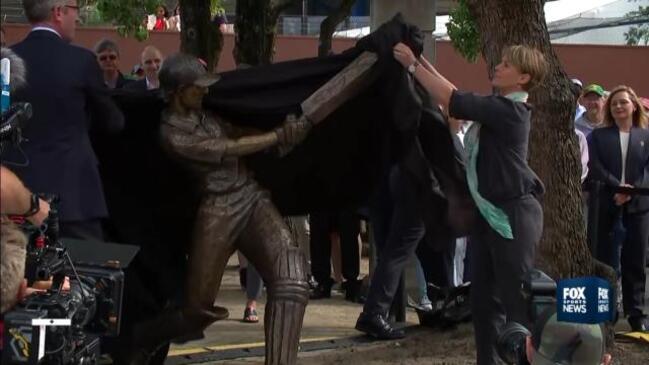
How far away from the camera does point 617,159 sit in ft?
32.7

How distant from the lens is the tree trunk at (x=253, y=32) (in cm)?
1171

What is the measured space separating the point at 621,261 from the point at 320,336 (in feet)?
8.01

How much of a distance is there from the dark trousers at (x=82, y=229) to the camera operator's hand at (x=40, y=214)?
37.9 inches

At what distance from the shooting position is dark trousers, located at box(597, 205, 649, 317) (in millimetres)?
9727

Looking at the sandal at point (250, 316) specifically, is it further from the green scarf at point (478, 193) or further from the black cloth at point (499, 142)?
the black cloth at point (499, 142)

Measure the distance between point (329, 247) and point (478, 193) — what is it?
4.62 metres

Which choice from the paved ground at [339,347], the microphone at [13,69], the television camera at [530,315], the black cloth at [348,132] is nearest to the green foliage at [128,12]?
the paved ground at [339,347]

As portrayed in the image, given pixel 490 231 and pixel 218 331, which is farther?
pixel 218 331

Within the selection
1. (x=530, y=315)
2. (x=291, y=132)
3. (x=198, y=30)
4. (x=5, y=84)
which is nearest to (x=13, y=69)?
(x=5, y=84)

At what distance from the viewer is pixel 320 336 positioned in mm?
9297

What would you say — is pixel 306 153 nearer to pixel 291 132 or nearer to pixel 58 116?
pixel 291 132

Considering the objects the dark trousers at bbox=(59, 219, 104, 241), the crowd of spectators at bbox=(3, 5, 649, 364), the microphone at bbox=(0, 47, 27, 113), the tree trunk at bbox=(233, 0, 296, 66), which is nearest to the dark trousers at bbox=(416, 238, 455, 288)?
the crowd of spectators at bbox=(3, 5, 649, 364)

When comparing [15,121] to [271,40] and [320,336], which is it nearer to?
[320,336]

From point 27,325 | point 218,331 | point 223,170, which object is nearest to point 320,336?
point 218,331
